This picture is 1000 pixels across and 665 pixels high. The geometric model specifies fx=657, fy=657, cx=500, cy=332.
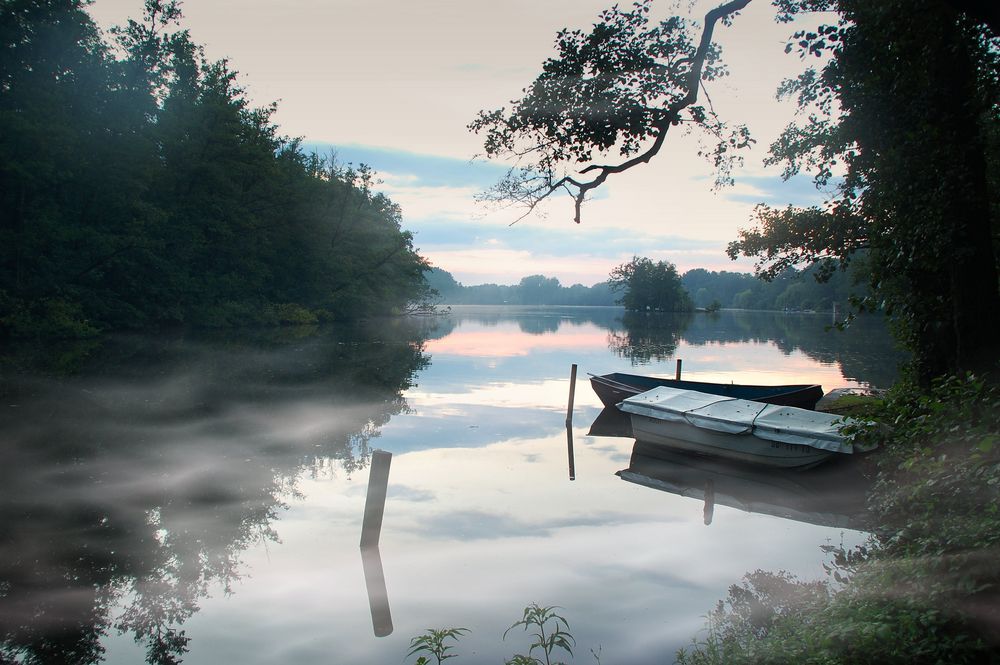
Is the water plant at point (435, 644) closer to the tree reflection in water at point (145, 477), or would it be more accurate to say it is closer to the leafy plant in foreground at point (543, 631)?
the leafy plant in foreground at point (543, 631)

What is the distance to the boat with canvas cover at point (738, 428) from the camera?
51.3 feet

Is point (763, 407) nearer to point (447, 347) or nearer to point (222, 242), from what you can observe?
point (447, 347)

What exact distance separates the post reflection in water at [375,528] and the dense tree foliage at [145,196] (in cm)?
3828

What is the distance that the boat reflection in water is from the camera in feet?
43.5

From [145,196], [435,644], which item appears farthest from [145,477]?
[145,196]

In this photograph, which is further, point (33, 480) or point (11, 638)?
point (33, 480)

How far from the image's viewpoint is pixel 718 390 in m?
23.4

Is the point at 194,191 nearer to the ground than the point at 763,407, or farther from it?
farther from it

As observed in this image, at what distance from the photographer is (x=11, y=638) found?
7422 millimetres

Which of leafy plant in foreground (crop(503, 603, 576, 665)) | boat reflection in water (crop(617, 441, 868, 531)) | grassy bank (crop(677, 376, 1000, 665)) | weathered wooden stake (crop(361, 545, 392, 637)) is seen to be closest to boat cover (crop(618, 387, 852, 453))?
boat reflection in water (crop(617, 441, 868, 531))

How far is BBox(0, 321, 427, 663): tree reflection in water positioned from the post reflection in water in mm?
1852

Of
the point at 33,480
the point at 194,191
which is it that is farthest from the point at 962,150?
the point at 194,191

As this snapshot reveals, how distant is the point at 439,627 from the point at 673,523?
19.3ft

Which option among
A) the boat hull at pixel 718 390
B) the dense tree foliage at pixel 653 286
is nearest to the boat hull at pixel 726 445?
the boat hull at pixel 718 390
